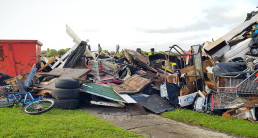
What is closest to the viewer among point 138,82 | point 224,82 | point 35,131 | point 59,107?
point 35,131

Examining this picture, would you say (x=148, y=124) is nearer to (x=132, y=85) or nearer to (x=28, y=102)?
(x=132, y=85)

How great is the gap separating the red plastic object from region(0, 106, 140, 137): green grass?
5.24 m

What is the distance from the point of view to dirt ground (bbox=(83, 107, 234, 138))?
5359 millimetres

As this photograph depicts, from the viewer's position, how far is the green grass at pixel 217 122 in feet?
17.8

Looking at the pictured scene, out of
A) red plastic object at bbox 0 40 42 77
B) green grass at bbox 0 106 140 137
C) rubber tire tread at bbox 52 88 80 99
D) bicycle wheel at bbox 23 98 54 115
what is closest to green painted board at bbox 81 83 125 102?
rubber tire tread at bbox 52 88 80 99

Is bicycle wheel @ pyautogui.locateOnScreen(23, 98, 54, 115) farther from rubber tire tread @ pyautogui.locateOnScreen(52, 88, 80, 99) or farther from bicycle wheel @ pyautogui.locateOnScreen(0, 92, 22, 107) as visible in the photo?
bicycle wheel @ pyautogui.locateOnScreen(0, 92, 22, 107)

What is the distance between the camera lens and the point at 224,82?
20.9ft

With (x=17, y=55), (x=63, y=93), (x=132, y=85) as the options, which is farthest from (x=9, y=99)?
(x=132, y=85)

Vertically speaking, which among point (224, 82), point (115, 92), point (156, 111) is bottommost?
point (156, 111)

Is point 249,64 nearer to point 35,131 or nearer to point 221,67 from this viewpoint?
point 221,67

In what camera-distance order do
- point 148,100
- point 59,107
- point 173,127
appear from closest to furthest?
point 173,127, point 59,107, point 148,100

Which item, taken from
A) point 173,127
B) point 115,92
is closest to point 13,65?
point 115,92

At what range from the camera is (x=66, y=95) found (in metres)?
7.59

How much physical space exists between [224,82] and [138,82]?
417 cm
